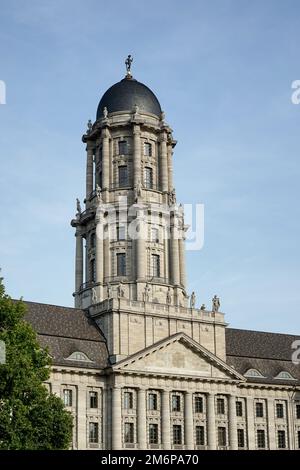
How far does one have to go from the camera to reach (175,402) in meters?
85.9

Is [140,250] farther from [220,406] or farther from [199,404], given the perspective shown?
[220,406]

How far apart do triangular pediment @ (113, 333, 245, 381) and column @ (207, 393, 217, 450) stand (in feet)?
7.85

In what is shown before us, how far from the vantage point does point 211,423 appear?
86.4 meters

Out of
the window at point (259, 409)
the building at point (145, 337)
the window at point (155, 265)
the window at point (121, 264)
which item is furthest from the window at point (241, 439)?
the window at point (121, 264)

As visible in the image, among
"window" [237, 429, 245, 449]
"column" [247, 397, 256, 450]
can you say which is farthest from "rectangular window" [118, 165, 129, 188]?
"window" [237, 429, 245, 449]

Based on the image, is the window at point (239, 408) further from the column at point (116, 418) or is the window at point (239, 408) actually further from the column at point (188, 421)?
the column at point (116, 418)

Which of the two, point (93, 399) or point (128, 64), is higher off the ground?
point (128, 64)

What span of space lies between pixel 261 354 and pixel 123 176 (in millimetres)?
26016

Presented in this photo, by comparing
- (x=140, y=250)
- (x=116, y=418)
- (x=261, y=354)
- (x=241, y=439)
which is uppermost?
(x=140, y=250)

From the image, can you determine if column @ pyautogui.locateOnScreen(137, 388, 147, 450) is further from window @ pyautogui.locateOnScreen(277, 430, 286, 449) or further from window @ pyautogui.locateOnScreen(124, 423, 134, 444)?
window @ pyautogui.locateOnScreen(277, 430, 286, 449)

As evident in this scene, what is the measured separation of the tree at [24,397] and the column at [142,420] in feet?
82.1

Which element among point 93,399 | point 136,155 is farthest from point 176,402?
point 136,155

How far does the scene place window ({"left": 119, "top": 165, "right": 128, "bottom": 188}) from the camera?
97906 mm
